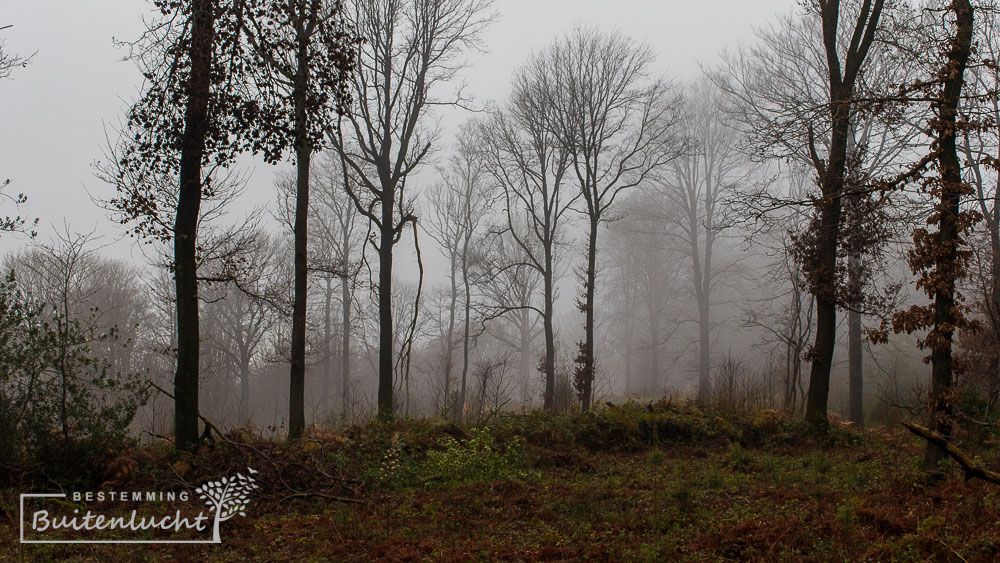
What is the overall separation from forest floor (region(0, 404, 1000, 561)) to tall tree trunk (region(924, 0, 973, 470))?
2.73ft

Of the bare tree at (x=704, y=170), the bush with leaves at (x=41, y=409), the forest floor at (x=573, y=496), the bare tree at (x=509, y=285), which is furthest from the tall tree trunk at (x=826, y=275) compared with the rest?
the bare tree at (x=704, y=170)

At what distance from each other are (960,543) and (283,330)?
81.9 ft

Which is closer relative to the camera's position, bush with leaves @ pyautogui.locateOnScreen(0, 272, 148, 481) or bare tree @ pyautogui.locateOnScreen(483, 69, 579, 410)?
bush with leaves @ pyautogui.locateOnScreen(0, 272, 148, 481)

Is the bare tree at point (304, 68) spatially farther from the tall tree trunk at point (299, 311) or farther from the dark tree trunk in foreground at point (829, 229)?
the dark tree trunk in foreground at point (829, 229)

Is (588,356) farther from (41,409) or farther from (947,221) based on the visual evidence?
(41,409)

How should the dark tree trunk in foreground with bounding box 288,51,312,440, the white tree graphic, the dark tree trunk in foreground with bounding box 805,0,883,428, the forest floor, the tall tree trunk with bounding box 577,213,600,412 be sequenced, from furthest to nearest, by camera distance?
the tall tree trunk with bounding box 577,213,600,412
the dark tree trunk in foreground with bounding box 288,51,312,440
the dark tree trunk in foreground with bounding box 805,0,883,428
the white tree graphic
the forest floor

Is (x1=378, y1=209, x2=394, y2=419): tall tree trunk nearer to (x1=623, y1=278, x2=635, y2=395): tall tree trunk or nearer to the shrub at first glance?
the shrub

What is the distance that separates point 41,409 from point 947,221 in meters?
9.64

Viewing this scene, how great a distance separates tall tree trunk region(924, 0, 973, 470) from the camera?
580 cm

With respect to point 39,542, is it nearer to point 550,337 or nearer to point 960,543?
point 960,543

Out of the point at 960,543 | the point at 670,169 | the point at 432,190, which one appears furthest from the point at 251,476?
the point at 670,169

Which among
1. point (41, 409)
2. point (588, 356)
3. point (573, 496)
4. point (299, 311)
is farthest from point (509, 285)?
point (41, 409)

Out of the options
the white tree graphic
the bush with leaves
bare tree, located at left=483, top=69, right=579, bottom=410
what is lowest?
the white tree graphic

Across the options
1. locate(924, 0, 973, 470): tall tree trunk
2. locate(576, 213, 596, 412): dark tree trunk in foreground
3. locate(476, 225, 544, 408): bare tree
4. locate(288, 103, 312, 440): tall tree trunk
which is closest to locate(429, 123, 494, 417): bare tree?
locate(476, 225, 544, 408): bare tree
